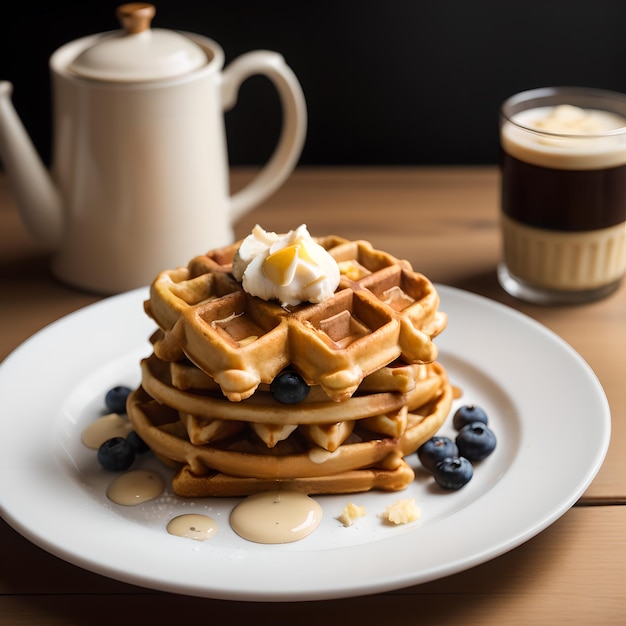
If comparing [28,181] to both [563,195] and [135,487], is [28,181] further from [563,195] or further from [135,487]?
[563,195]

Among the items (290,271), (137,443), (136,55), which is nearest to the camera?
(290,271)

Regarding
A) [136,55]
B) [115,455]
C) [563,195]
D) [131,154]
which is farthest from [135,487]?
[563,195]

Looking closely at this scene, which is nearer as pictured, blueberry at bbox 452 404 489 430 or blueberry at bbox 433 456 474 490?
blueberry at bbox 433 456 474 490

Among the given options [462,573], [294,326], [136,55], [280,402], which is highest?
[136,55]

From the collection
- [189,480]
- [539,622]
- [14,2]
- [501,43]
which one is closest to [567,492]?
[539,622]

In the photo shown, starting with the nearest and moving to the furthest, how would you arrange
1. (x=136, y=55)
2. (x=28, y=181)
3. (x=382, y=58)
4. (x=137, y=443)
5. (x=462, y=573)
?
1. (x=462, y=573)
2. (x=137, y=443)
3. (x=136, y=55)
4. (x=28, y=181)
5. (x=382, y=58)

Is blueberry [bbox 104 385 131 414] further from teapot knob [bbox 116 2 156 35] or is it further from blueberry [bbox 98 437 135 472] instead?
teapot knob [bbox 116 2 156 35]

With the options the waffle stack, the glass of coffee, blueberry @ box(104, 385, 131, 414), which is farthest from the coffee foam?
blueberry @ box(104, 385, 131, 414)
